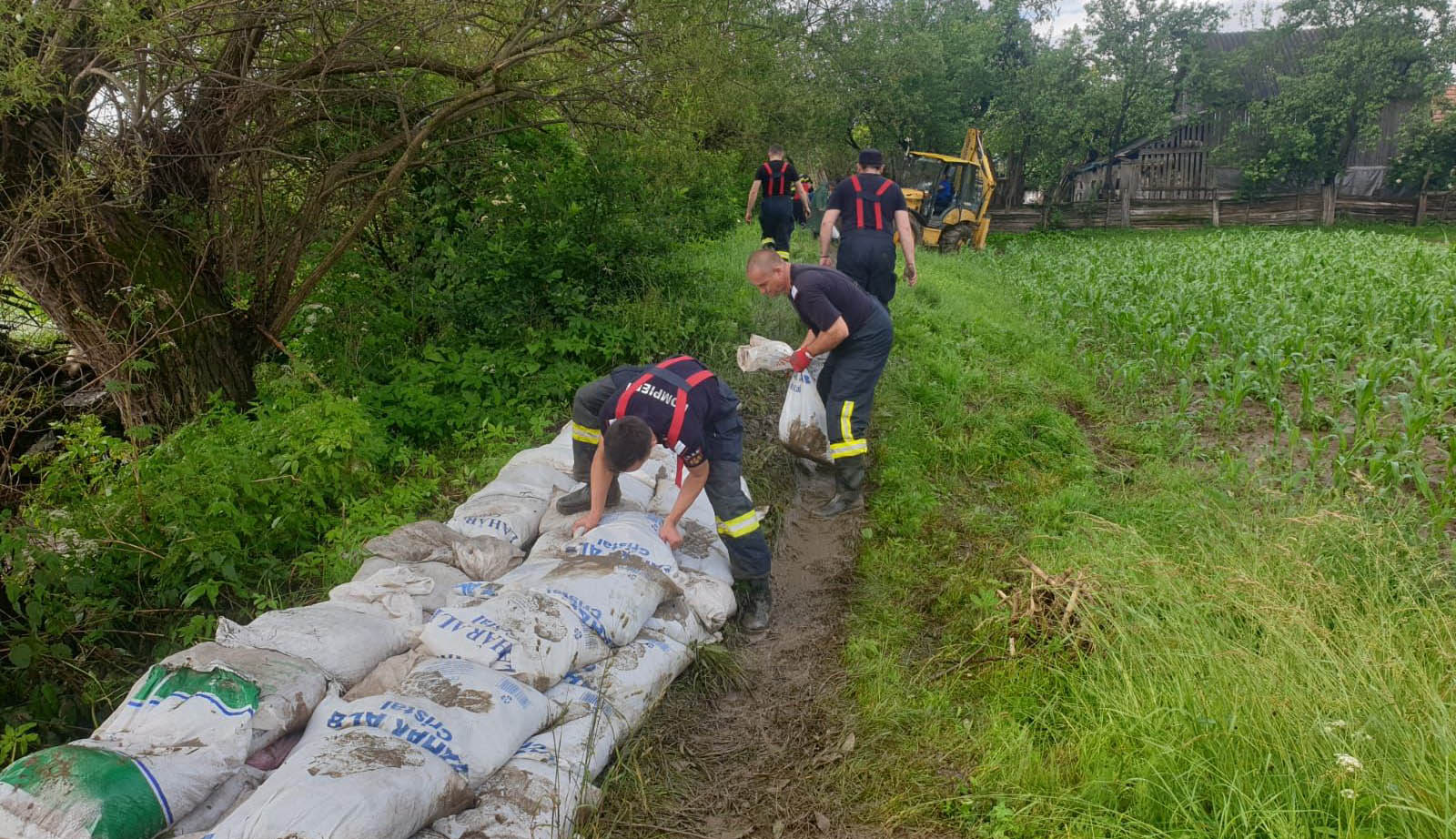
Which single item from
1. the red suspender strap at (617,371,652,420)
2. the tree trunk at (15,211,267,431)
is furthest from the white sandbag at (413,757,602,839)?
the tree trunk at (15,211,267,431)

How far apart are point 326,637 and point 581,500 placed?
1.44 m

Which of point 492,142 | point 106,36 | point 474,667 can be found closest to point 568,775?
point 474,667

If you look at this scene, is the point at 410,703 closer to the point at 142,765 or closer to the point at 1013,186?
the point at 142,765

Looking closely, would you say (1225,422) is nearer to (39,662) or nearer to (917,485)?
(917,485)

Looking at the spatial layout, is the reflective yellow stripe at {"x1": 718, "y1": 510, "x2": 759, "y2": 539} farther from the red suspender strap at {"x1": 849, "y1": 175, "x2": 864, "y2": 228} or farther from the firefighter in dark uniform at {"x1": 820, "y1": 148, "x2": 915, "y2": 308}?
the red suspender strap at {"x1": 849, "y1": 175, "x2": 864, "y2": 228}

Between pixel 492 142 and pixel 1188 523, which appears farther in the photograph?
pixel 492 142

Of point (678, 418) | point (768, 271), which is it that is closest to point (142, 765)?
point (678, 418)

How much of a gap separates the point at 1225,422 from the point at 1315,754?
369 centimetres

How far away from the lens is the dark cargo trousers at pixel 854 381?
473cm

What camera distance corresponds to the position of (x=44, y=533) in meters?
3.63

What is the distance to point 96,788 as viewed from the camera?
6.64 ft

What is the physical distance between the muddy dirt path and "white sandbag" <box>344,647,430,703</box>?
2.52 feet

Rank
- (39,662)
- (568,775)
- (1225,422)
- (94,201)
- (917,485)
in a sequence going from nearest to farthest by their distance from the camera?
(568,775), (39,662), (94,201), (917,485), (1225,422)

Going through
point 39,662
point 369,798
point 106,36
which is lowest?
point 39,662
